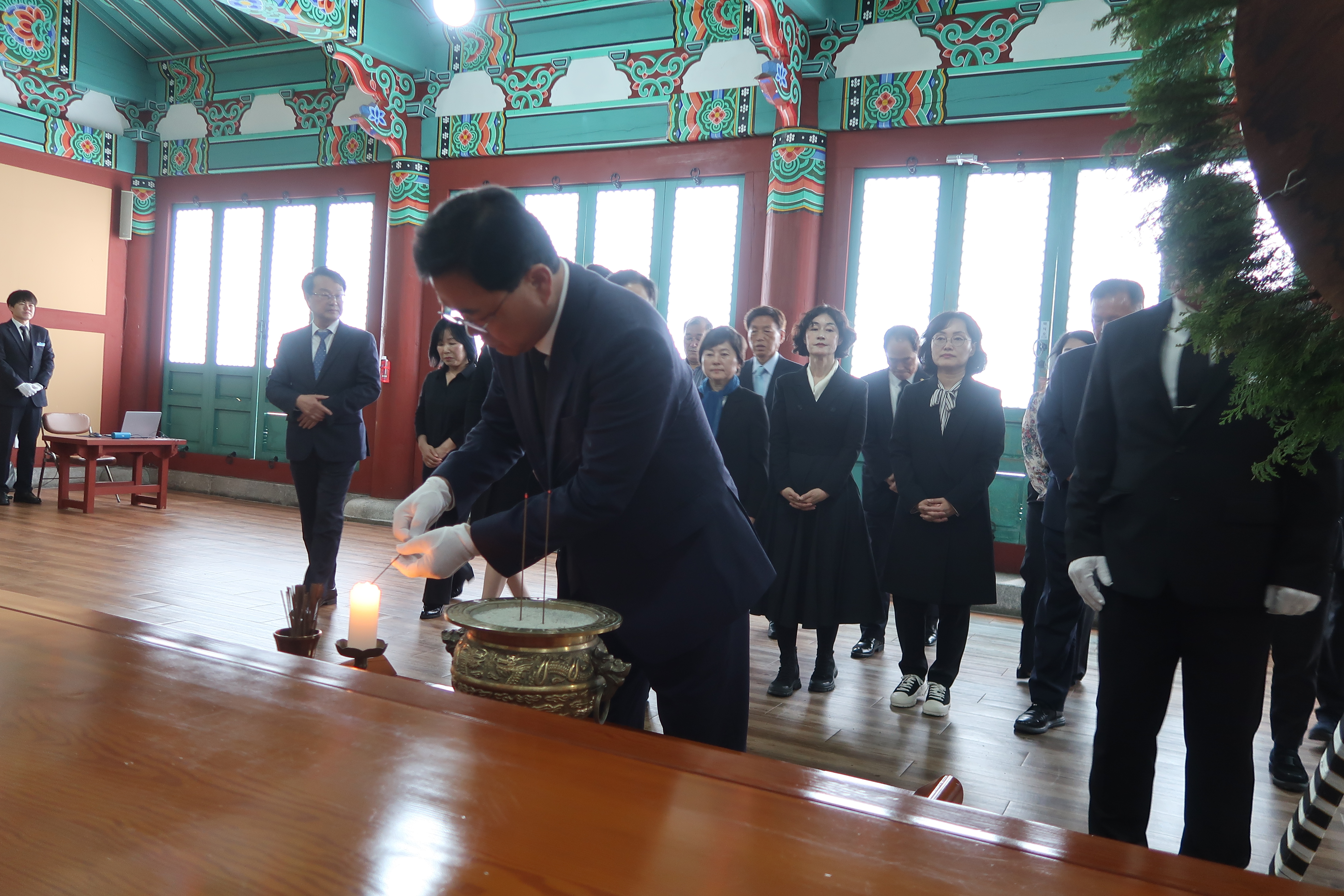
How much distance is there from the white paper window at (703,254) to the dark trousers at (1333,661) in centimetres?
392

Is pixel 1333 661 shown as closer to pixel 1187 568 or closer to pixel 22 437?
pixel 1187 568

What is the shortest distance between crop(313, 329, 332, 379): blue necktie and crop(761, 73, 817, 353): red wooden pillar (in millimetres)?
2748

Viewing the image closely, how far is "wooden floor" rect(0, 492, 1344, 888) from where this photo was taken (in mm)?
2451

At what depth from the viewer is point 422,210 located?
7.21m

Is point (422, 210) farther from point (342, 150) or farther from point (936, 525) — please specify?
point (936, 525)

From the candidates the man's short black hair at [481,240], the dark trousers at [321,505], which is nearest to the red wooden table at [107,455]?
the dark trousers at [321,505]

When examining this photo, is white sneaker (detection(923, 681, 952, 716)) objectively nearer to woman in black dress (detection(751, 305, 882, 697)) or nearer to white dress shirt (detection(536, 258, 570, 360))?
woman in black dress (detection(751, 305, 882, 697))

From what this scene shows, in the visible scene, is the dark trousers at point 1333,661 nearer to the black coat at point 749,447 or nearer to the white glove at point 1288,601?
the white glove at point 1288,601

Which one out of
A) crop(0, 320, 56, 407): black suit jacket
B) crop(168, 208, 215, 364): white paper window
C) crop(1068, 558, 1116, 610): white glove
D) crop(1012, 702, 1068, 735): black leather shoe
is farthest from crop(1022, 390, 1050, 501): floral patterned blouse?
crop(168, 208, 215, 364): white paper window

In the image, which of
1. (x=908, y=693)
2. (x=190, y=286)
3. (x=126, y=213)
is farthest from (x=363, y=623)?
(x=126, y=213)

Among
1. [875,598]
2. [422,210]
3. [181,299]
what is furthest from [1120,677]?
[181,299]

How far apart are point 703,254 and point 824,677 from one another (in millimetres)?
3728

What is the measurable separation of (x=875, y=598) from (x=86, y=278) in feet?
26.6

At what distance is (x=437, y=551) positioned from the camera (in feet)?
4.09
